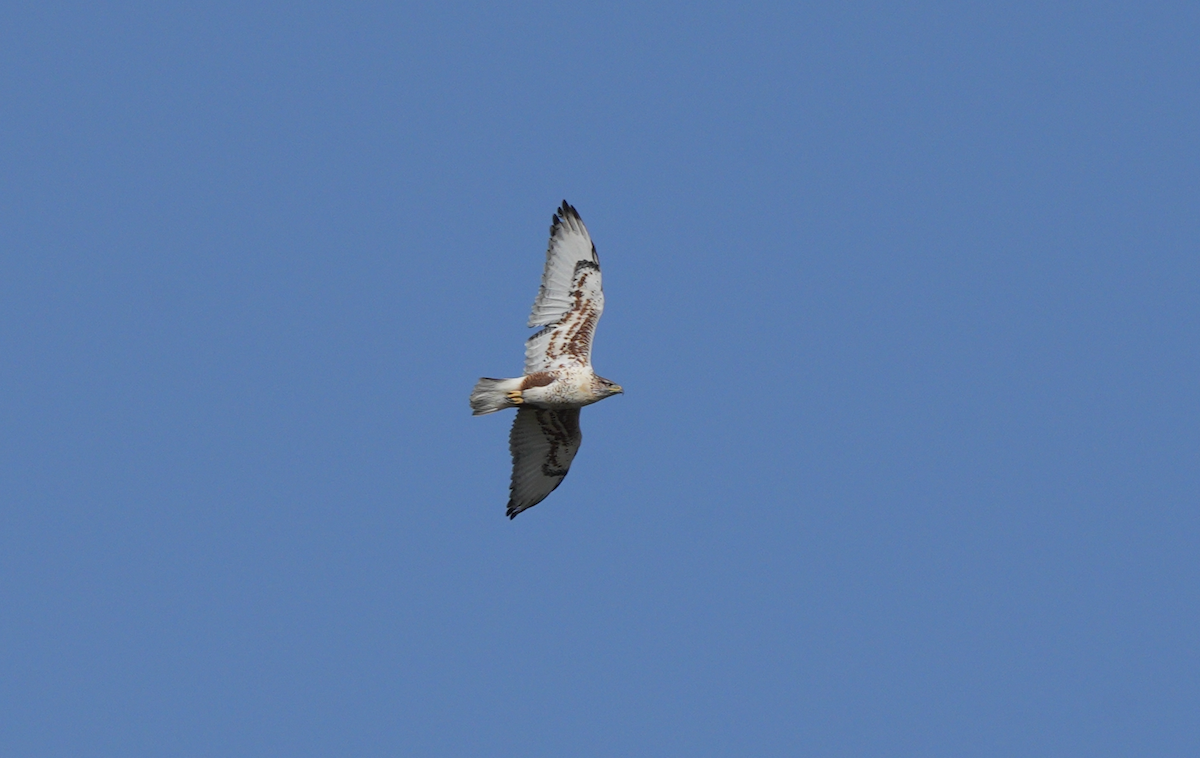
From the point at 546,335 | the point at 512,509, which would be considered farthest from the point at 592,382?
the point at 512,509

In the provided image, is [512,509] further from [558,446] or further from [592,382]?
[592,382]

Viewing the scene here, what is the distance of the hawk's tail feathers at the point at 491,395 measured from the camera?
18.8m

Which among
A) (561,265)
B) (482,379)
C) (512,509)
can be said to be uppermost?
(561,265)

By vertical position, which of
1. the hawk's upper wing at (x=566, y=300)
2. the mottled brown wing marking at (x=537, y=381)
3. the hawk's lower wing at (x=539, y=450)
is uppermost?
the hawk's upper wing at (x=566, y=300)

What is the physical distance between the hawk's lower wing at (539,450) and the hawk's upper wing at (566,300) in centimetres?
95

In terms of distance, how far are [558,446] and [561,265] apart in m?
2.65

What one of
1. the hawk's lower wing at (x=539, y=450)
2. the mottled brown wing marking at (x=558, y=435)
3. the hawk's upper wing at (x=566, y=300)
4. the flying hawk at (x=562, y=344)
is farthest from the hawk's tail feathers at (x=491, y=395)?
the mottled brown wing marking at (x=558, y=435)

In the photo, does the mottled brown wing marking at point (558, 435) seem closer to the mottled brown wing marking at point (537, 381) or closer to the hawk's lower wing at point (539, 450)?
the hawk's lower wing at point (539, 450)

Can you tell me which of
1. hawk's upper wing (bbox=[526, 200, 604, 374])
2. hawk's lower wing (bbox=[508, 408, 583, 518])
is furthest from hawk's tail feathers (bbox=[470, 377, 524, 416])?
hawk's lower wing (bbox=[508, 408, 583, 518])

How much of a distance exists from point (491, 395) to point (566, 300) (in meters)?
1.66

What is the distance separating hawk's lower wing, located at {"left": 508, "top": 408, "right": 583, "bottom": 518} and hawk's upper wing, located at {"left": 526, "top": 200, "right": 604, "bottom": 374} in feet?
3.12

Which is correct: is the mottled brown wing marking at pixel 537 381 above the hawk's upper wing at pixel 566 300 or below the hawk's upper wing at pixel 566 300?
below

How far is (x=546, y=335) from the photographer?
19.2 meters

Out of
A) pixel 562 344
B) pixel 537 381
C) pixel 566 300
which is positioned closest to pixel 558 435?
pixel 537 381
